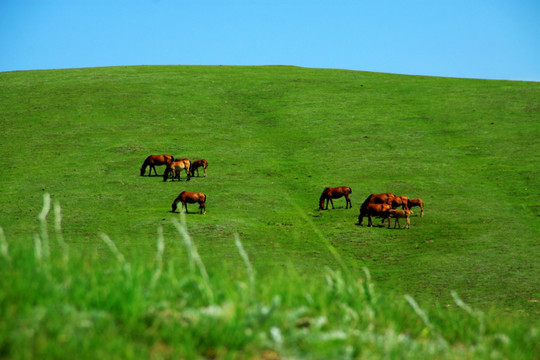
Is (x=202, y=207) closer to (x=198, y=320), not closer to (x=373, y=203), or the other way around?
(x=373, y=203)

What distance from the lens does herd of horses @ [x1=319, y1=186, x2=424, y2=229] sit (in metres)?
23.3

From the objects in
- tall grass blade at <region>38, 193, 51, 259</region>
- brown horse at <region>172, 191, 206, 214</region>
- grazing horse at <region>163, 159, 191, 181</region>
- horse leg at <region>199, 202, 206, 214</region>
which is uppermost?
grazing horse at <region>163, 159, 191, 181</region>

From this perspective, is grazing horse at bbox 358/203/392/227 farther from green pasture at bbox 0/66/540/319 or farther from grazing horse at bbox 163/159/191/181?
grazing horse at bbox 163/159/191/181

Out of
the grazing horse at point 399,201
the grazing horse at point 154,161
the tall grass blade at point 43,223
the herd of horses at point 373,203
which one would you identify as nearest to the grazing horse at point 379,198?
the herd of horses at point 373,203

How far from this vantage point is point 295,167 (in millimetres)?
33531

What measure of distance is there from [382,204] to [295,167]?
33.8 feet

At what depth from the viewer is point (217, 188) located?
28.7 m

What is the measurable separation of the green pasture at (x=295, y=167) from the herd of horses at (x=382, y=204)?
59cm

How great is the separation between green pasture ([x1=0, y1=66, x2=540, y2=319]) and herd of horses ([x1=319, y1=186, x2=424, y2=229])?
591mm

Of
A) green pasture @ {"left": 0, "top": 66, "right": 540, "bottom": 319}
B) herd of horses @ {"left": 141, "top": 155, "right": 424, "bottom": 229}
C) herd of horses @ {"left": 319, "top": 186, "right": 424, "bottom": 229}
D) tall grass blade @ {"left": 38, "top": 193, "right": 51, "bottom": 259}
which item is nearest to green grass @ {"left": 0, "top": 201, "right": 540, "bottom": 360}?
tall grass blade @ {"left": 38, "top": 193, "right": 51, "bottom": 259}

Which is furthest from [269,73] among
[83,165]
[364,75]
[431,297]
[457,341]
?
[457,341]

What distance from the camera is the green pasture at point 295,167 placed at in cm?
1805

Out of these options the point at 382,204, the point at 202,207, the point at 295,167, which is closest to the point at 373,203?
the point at 382,204

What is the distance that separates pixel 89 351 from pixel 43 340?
0.25 metres
